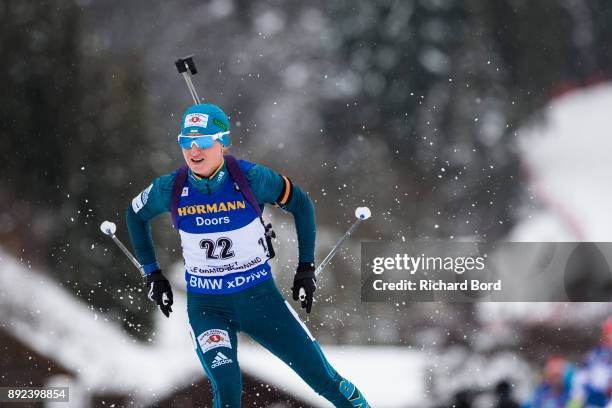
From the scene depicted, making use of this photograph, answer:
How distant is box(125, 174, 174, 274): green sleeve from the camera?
153 inches

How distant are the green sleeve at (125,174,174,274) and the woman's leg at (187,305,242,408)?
440 millimetres

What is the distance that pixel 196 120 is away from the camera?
3732mm

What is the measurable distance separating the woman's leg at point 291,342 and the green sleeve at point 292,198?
31cm

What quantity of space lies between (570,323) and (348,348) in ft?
4.32

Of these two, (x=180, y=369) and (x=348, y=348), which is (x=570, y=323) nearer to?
(x=348, y=348)

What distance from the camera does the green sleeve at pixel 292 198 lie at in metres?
3.84

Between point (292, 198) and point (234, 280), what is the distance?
1.61 feet

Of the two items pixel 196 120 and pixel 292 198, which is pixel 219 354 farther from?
pixel 196 120

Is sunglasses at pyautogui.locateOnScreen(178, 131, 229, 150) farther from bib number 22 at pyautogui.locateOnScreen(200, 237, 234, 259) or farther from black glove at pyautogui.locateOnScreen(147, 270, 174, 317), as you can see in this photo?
black glove at pyautogui.locateOnScreen(147, 270, 174, 317)

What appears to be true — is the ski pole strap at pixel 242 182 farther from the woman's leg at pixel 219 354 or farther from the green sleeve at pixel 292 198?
the woman's leg at pixel 219 354

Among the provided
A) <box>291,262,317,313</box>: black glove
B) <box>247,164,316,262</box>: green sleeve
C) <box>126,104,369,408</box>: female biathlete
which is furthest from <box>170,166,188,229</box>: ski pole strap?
<box>291,262,317,313</box>: black glove

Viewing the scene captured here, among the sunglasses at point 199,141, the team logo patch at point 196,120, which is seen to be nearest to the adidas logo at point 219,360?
the sunglasses at point 199,141

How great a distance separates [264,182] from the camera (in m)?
3.85

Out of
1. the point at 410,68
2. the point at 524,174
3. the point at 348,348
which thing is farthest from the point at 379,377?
the point at 410,68
